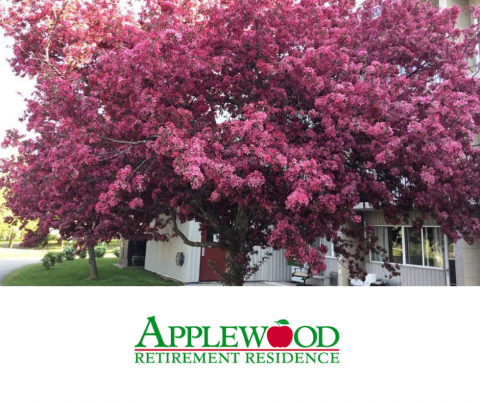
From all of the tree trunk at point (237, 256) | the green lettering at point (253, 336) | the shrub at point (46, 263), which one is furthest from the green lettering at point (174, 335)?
the shrub at point (46, 263)

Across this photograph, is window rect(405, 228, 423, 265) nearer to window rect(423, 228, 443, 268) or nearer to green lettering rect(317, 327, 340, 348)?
window rect(423, 228, 443, 268)

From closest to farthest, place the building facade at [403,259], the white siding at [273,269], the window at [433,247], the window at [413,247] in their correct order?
1. the building facade at [403,259]
2. the window at [433,247]
3. the window at [413,247]
4. the white siding at [273,269]

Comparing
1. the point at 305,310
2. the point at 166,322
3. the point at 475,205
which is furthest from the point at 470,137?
the point at 166,322

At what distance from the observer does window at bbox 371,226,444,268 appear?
30.9 feet

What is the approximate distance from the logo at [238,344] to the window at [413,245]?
6.24m

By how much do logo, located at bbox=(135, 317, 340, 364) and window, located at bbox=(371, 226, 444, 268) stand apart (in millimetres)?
6243

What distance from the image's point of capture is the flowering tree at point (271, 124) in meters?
3.75

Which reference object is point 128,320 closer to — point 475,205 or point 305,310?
point 305,310

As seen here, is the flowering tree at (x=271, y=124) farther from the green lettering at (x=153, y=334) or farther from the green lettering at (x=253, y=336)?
the green lettering at (x=153, y=334)

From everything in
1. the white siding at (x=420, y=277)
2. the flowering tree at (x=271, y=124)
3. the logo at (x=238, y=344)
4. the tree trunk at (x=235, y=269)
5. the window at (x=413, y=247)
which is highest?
the flowering tree at (x=271, y=124)

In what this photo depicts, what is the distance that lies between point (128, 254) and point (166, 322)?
15.7 meters

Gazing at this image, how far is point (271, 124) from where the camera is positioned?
399 centimetres

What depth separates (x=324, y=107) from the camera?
401cm

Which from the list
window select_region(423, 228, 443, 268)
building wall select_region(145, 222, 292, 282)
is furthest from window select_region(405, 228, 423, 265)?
building wall select_region(145, 222, 292, 282)
